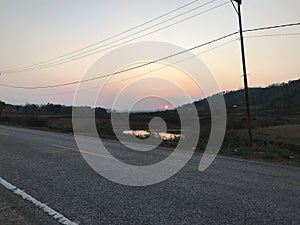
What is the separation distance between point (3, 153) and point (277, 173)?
9.54 metres

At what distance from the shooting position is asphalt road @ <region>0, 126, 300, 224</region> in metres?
4.98

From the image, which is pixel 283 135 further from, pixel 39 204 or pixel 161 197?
pixel 39 204

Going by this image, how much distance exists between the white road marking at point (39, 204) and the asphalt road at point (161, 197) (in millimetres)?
92

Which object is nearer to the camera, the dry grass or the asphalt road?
the asphalt road

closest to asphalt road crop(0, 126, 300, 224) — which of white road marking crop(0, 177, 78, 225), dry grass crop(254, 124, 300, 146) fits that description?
white road marking crop(0, 177, 78, 225)

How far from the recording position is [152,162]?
10.3 m

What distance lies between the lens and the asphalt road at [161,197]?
4.98 m

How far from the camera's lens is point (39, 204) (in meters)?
5.75

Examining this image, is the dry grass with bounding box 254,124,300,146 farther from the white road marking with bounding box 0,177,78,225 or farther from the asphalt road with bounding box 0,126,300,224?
the white road marking with bounding box 0,177,78,225

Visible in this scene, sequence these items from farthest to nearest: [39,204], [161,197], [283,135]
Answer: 1. [283,135]
2. [161,197]
3. [39,204]

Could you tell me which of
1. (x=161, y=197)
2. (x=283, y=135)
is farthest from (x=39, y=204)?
(x=283, y=135)

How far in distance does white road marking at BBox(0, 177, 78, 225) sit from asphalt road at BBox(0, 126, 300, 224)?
92 millimetres

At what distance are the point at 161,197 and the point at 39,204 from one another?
2.18 meters

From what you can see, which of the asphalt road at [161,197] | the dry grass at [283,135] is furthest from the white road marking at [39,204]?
the dry grass at [283,135]
